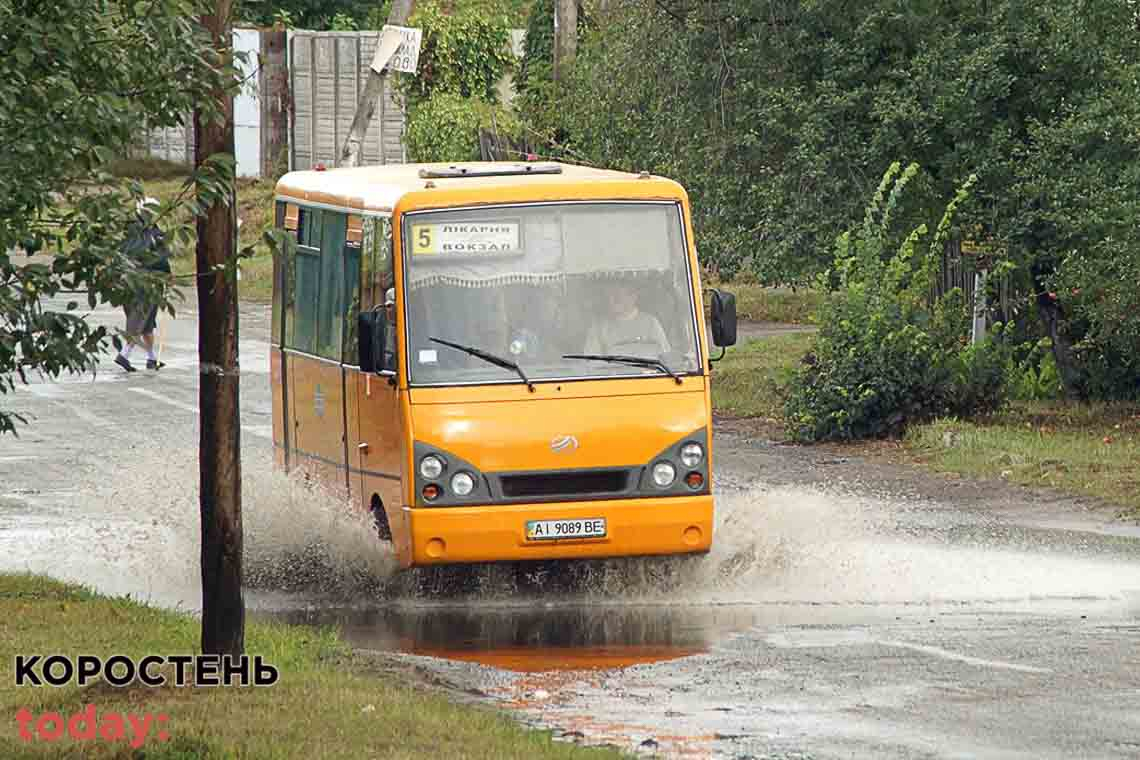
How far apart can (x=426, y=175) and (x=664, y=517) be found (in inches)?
111

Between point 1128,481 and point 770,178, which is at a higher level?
point 770,178

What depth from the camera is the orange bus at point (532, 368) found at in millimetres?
13234

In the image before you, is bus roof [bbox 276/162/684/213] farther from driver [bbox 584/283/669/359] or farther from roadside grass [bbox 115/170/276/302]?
roadside grass [bbox 115/170/276/302]

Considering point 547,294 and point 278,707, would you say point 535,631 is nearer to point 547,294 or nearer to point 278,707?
point 547,294

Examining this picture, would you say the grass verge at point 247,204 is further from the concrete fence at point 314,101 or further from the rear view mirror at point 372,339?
the rear view mirror at point 372,339

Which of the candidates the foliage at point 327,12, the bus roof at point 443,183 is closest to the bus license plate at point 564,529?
the bus roof at point 443,183

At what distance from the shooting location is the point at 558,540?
13211 millimetres

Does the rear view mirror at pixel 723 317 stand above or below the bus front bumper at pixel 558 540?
above

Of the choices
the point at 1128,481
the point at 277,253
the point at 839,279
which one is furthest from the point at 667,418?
the point at 839,279

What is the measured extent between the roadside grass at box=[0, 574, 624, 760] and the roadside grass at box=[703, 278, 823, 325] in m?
21.6

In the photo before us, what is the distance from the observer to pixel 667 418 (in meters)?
13.5

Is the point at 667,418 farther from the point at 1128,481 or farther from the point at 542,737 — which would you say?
the point at 1128,481

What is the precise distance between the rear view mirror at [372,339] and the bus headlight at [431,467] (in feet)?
2.20

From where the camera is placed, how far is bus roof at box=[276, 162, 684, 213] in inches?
547
